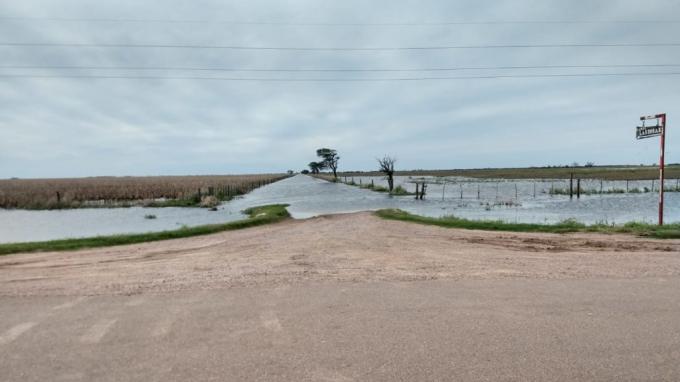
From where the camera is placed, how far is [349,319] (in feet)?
16.7

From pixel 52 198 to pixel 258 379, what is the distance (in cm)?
4610

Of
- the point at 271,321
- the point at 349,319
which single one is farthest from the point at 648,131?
the point at 271,321

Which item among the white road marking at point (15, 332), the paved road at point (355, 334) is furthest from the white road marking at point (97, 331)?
the white road marking at point (15, 332)

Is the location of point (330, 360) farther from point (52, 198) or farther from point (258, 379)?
point (52, 198)

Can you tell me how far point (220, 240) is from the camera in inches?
588

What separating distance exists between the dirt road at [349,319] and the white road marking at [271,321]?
0.08 ft

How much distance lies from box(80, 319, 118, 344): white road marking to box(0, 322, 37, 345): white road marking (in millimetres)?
767

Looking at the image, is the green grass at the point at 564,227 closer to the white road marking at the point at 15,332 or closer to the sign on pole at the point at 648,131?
the sign on pole at the point at 648,131

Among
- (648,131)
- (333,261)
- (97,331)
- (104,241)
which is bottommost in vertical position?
(104,241)

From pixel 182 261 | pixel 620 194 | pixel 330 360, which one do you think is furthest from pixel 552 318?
pixel 620 194

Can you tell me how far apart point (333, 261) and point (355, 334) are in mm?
4570

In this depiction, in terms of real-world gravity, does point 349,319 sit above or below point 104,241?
above

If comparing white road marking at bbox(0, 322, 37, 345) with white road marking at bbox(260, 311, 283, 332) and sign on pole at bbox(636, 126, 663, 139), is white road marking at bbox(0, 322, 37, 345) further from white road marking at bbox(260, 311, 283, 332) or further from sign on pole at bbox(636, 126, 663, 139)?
sign on pole at bbox(636, 126, 663, 139)

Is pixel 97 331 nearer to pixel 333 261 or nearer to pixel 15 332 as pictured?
pixel 15 332
